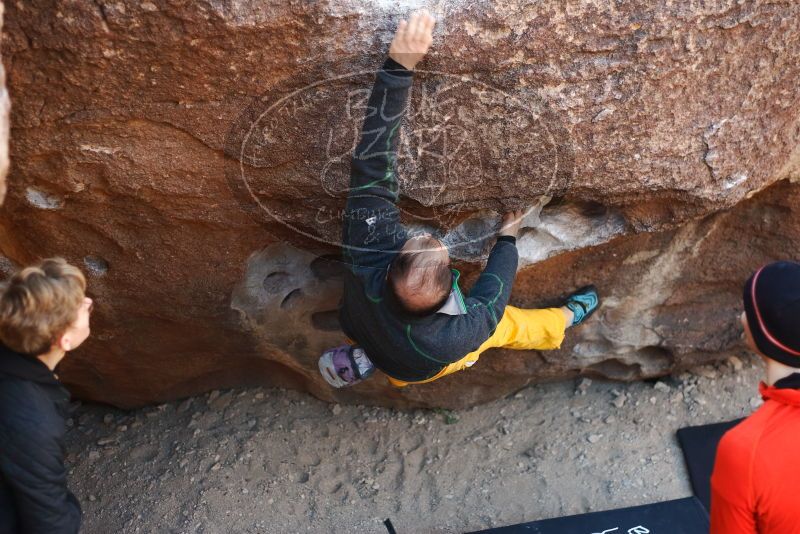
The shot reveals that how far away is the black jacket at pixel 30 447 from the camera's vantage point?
1.76 metres

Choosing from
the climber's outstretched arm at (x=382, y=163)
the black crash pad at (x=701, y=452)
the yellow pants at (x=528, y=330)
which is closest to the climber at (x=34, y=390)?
the climber's outstretched arm at (x=382, y=163)

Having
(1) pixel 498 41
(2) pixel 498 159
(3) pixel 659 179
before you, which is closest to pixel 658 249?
(3) pixel 659 179

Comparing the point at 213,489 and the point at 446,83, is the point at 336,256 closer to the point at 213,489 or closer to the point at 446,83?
the point at 446,83

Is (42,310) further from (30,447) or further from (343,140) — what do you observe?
(343,140)

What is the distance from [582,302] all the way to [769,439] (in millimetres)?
1214

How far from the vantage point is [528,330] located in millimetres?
2723

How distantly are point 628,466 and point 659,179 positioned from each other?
141cm

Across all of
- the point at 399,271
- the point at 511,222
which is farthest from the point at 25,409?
the point at 511,222

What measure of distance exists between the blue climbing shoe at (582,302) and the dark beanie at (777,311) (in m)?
1.02

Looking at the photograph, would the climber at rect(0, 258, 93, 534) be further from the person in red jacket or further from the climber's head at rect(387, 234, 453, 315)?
the person in red jacket

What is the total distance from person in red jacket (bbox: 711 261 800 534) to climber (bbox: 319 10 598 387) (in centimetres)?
72

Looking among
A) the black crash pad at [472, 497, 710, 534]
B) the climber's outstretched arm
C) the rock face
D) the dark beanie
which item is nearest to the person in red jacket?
the dark beanie

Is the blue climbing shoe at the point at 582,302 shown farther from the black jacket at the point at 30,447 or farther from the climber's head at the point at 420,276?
→ the black jacket at the point at 30,447

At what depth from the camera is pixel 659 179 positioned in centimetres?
228
